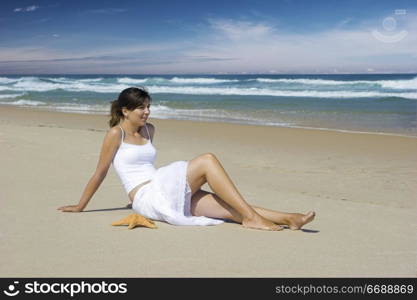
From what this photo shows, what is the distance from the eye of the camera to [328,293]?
3.04 metres

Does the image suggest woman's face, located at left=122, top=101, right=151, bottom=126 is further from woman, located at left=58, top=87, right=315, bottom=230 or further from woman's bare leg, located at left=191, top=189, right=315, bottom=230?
woman's bare leg, located at left=191, top=189, right=315, bottom=230

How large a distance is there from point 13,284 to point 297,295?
5.67 feet

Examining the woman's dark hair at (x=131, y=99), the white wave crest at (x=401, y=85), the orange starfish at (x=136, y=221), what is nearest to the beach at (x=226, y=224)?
the orange starfish at (x=136, y=221)

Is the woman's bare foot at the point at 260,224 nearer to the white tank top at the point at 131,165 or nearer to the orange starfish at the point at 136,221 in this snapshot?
the orange starfish at the point at 136,221

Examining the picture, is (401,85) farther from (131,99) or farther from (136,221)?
(136,221)

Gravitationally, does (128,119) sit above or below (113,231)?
above

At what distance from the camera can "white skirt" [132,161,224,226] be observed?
14.7ft

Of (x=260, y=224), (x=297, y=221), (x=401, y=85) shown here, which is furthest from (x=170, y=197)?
(x=401, y=85)

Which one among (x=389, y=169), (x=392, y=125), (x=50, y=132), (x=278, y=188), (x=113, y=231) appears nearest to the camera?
(x=113, y=231)

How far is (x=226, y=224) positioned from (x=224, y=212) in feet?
0.38

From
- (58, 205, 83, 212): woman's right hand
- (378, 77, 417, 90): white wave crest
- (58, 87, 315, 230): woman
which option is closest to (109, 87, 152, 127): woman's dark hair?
(58, 87, 315, 230): woman

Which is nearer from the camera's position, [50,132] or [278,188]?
[278,188]

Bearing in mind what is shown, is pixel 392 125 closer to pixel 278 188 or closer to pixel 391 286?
pixel 278 188

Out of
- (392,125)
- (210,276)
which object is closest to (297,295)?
(210,276)
